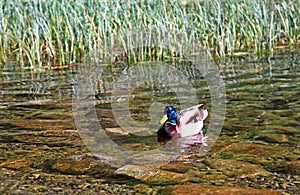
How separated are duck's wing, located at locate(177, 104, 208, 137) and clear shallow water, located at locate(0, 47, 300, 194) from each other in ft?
0.69

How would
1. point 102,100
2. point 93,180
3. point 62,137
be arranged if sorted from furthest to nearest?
point 102,100
point 62,137
point 93,180

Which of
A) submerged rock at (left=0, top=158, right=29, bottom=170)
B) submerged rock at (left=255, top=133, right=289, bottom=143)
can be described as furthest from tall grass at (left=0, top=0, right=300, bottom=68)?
submerged rock at (left=0, top=158, right=29, bottom=170)

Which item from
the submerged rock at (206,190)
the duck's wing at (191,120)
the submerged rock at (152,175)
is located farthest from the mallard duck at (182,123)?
the submerged rock at (206,190)

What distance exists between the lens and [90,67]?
25.9 feet

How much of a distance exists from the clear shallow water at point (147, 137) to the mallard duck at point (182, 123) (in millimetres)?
132

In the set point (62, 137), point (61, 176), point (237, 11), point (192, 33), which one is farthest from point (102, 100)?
point (237, 11)

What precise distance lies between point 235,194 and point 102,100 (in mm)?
2829

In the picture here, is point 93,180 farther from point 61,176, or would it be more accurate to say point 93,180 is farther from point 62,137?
point 62,137

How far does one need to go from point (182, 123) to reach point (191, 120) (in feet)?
0.24

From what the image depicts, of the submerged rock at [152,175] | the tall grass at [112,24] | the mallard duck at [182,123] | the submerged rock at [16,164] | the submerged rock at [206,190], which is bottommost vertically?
the submerged rock at [206,190]

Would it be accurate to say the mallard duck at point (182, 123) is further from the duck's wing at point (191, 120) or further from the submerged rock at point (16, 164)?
the submerged rock at point (16, 164)

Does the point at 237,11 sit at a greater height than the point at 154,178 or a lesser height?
greater

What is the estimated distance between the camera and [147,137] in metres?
4.18

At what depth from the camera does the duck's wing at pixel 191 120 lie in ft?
13.4
